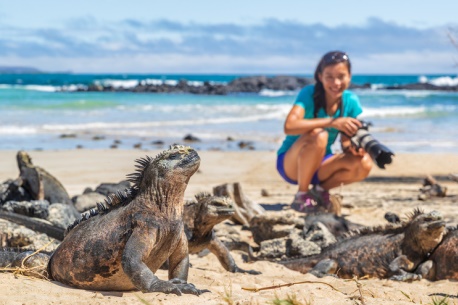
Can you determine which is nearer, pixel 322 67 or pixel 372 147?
pixel 372 147

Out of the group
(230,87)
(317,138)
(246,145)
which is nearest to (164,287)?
(317,138)

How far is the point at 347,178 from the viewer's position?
862 centimetres

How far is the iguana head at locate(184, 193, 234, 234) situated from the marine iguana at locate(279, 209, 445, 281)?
110 cm

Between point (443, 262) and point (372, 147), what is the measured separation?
6.96ft

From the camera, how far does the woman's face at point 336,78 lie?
8.07m

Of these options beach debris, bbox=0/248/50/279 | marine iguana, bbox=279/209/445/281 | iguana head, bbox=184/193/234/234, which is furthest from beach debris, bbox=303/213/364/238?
beach debris, bbox=0/248/50/279

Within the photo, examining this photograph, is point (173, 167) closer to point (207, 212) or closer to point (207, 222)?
point (207, 212)

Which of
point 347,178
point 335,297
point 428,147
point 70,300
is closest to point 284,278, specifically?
point 335,297

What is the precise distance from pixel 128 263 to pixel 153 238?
0.68 ft

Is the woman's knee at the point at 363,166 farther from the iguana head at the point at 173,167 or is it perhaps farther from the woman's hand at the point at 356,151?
the iguana head at the point at 173,167

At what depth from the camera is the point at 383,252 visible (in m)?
6.17

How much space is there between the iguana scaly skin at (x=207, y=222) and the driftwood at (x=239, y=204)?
216 cm

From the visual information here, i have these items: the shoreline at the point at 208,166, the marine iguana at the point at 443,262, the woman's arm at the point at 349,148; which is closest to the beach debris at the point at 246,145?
the shoreline at the point at 208,166

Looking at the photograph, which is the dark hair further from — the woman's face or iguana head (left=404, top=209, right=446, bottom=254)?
iguana head (left=404, top=209, right=446, bottom=254)
